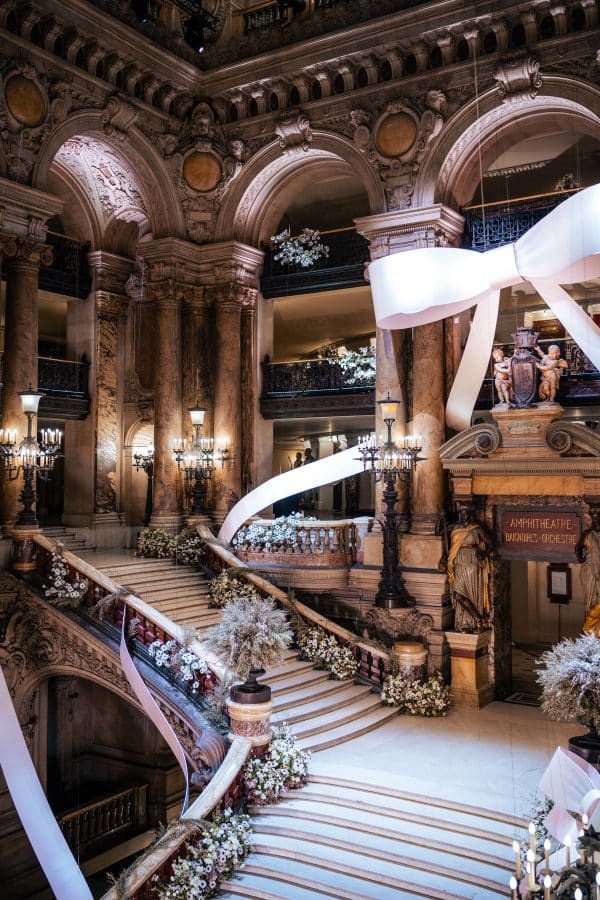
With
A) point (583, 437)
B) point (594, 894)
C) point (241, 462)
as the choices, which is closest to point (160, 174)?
point (241, 462)

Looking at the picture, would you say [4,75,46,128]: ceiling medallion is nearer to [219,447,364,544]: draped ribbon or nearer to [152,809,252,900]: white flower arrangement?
[219,447,364,544]: draped ribbon

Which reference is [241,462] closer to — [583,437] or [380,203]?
[380,203]

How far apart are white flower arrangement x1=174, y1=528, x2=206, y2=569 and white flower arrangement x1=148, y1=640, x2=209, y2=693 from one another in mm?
3868

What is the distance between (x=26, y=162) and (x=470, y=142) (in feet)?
25.2

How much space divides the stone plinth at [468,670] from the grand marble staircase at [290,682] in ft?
4.77

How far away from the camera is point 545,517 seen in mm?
13070

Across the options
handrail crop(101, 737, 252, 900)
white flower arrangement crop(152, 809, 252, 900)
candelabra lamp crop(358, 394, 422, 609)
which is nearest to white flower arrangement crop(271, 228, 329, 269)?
candelabra lamp crop(358, 394, 422, 609)

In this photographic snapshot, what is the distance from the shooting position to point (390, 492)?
1326cm

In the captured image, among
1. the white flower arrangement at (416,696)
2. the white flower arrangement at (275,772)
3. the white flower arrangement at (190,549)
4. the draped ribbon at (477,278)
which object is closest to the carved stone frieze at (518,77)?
the draped ribbon at (477,278)

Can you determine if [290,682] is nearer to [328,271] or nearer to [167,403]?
[167,403]

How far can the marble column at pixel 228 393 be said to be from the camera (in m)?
16.5

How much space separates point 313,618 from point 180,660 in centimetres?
313

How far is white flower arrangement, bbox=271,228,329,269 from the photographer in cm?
1691

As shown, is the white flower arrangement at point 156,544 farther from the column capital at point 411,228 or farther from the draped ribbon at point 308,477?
the column capital at point 411,228
